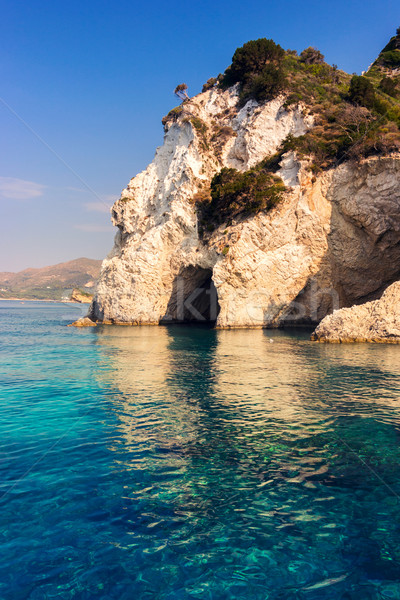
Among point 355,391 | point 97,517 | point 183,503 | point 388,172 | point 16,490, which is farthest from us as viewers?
point 388,172

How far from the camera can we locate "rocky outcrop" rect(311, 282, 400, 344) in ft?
86.4

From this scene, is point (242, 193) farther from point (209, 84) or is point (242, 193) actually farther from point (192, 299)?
point (209, 84)

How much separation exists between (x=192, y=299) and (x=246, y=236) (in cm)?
1504

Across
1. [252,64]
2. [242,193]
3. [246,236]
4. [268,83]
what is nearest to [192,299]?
[246,236]

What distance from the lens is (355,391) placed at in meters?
13.6

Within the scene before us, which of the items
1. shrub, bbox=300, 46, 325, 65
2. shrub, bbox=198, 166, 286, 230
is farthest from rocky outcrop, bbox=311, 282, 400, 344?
shrub, bbox=300, 46, 325, 65

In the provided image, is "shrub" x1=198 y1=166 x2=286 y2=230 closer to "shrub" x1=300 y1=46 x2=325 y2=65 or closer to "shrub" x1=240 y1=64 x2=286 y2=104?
"shrub" x1=240 y1=64 x2=286 y2=104

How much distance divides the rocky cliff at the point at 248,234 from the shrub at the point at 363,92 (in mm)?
5036

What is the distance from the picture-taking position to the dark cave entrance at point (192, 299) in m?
46.2

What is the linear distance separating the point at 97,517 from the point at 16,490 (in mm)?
1889

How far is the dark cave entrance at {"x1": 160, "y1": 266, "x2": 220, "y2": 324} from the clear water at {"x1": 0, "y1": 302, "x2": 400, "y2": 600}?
31.9 metres

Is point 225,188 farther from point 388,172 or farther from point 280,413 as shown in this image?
point 280,413

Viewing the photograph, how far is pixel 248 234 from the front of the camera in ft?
125

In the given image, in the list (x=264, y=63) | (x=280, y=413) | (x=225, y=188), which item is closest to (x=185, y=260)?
(x=225, y=188)
